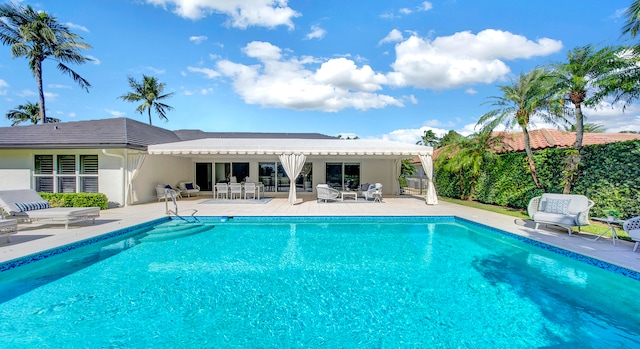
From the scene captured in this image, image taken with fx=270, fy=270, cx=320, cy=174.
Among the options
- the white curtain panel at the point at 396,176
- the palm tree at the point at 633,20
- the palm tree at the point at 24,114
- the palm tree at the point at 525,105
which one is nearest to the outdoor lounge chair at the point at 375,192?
the white curtain panel at the point at 396,176

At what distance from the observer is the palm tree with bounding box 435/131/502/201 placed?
1288cm

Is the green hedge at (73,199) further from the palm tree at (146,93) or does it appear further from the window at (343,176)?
the palm tree at (146,93)

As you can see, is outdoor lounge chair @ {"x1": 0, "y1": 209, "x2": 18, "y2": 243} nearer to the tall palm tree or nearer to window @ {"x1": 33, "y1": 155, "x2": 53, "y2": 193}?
window @ {"x1": 33, "y1": 155, "x2": 53, "y2": 193}

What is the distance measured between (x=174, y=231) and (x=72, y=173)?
7.69 metres

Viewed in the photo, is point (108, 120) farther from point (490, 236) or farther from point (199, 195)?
point (490, 236)

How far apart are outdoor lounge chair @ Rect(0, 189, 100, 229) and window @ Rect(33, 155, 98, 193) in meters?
4.02

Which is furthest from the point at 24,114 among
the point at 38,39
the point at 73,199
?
the point at 73,199

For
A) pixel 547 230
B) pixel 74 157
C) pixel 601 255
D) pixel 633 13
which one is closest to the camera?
pixel 601 255

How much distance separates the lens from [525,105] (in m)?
10.1

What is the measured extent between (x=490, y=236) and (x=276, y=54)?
1761cm

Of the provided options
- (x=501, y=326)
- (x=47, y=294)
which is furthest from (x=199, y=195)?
(x=501, y=326)

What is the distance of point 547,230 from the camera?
774cm

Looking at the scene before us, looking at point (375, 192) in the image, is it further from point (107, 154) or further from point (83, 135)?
point (83, 135)

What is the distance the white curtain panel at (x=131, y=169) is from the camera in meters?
12.2
